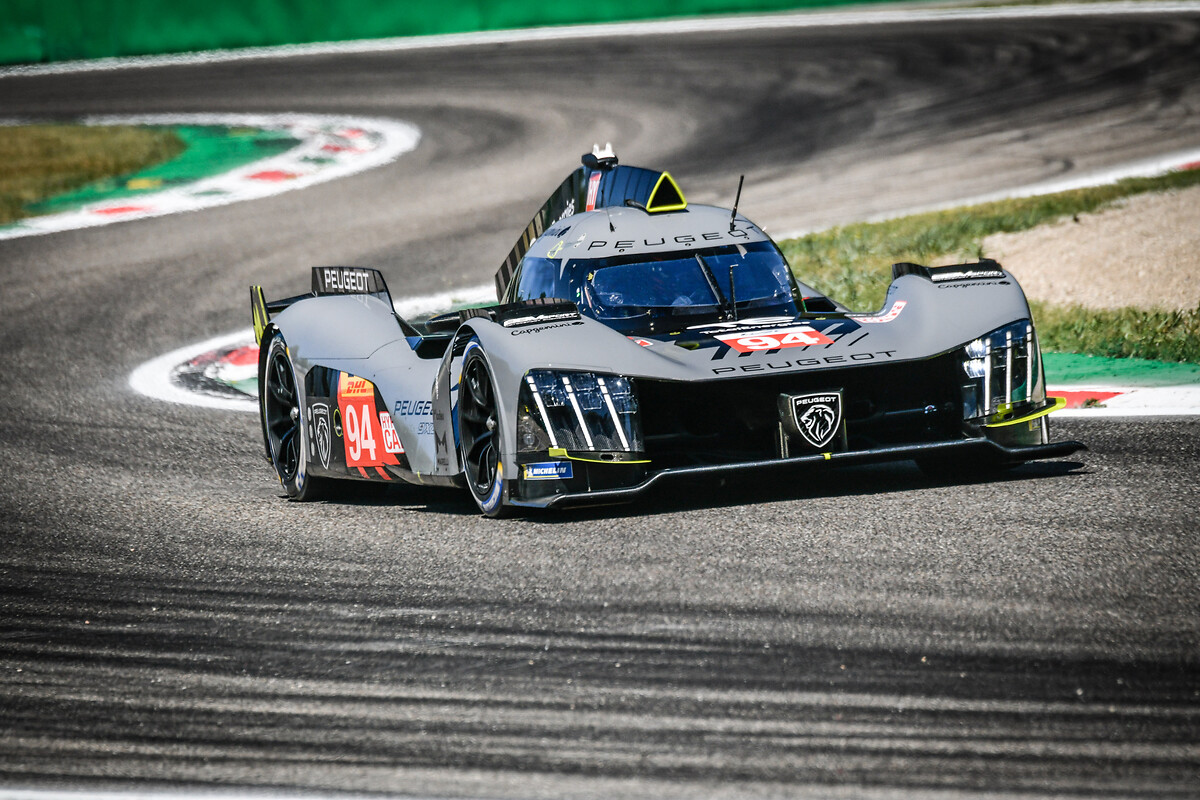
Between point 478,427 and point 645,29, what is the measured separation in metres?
23.7

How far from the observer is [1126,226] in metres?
12.7

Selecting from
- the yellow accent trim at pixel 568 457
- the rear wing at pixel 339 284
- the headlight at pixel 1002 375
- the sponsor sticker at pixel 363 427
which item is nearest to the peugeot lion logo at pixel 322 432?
the sponsor sticker at pixel 363 427

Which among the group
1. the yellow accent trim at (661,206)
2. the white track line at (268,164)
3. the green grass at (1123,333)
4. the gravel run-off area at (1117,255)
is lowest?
the green grass at (1123,333)

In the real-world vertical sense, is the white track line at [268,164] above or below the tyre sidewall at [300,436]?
above

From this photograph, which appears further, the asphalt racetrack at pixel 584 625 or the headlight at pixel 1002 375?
the headlight at pixel 1002 375

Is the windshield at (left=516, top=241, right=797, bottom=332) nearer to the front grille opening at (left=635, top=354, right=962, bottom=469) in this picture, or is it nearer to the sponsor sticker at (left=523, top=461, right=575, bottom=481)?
the front grille opening at (left=635, top=354, right=962, bottom=469)

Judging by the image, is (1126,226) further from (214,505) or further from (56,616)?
(56,616)

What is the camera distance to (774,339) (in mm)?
6785

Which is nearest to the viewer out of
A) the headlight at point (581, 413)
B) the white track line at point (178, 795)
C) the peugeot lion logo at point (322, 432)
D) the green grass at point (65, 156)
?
the white track line at point (178, 795)

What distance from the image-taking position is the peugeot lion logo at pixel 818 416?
6.49 m

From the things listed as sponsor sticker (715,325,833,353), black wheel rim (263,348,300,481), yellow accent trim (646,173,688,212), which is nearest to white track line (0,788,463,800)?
sponsor sticker (715,325,833,353)

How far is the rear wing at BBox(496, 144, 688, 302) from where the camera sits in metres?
8.25

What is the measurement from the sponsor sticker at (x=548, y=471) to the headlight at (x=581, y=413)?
6 cm

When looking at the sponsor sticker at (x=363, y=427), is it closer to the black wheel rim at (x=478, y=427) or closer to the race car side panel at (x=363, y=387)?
the race car side panel at (x=363, y=387)
